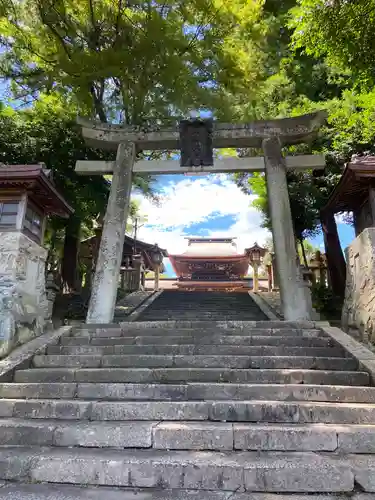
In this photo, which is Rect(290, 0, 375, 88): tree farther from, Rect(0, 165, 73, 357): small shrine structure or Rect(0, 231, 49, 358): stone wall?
Rect(0, 231, 49, 358): stone wall

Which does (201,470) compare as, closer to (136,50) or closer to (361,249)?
(361,249)

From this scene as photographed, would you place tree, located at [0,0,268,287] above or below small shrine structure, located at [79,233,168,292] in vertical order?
above

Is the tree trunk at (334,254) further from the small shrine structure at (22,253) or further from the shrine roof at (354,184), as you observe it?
the small shrine structure at (22,253)

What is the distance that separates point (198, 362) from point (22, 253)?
11.6 ft

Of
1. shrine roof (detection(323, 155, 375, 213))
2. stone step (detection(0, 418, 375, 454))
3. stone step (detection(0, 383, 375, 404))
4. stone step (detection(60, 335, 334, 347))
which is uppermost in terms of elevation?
shrine roof (detection(323, 155, 375, 213))

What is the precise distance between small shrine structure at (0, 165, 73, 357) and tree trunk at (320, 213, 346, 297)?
9.00 m

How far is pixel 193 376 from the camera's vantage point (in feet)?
15.0

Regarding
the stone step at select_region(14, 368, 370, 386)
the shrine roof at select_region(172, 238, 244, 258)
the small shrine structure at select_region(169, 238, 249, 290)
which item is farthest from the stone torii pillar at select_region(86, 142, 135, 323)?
the shrine roof at select_region(172, 238, 244, 258)

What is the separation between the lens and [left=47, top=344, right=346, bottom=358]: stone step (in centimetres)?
518

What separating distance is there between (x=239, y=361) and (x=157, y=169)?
5.55 meters

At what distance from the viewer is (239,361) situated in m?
4.92

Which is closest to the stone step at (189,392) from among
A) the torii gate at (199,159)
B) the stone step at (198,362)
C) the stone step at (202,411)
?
the stone step at (202,411)

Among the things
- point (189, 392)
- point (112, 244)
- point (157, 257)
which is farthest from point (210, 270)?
point (189, 392)

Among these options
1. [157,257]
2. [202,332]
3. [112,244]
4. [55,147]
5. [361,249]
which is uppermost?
[55,147]
